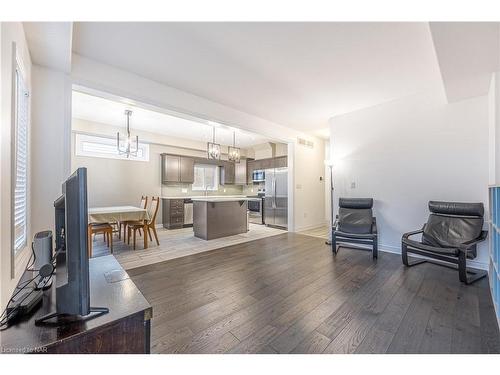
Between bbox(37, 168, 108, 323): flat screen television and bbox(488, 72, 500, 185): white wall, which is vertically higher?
bbox(488, 72, 500, 185): white wall

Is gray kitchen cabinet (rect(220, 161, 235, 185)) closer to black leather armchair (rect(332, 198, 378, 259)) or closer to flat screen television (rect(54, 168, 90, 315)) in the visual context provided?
black leather armchair (rect(332, 198, 378, 259))

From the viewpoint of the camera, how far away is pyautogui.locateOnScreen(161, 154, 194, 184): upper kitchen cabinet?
624cm

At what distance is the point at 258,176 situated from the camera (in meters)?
7.16

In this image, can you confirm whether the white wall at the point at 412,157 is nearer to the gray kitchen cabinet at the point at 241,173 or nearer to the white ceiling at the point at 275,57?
the white ceiling at the point at 275,57

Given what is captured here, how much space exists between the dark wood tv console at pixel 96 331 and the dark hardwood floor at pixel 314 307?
0.73 m

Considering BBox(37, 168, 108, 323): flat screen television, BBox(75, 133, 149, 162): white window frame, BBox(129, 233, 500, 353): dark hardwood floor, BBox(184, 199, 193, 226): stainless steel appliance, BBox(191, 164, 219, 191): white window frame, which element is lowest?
BBox(129, 233, 500, 353): dark hardwood floor

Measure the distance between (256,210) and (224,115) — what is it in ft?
11.6

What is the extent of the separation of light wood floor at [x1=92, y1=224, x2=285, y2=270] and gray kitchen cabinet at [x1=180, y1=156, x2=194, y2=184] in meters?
1.95

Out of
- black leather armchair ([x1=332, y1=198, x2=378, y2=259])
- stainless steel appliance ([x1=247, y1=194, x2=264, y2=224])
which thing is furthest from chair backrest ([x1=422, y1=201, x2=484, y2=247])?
stainless steel appliance ([x1=247, y1=194, x2=264, y2=224])

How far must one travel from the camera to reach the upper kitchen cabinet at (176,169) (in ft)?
20.5

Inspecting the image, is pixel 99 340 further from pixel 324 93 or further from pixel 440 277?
pixel 324 93

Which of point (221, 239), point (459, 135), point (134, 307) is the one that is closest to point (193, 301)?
point (134, 307)

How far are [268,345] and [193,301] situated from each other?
36.6 inches
